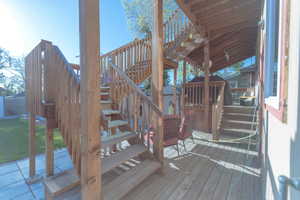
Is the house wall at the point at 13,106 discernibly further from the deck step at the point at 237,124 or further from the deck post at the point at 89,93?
the deck step at the point at 237,124

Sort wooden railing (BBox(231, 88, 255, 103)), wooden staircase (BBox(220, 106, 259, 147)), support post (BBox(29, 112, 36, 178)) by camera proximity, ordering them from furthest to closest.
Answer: wooden railing (BBox(231, 88, 255, 103)), wooden staircase (BBox(220, 106, 259, 147)), support post (BBox(29, 112, 36, 178))

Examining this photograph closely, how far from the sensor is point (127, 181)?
2.20m

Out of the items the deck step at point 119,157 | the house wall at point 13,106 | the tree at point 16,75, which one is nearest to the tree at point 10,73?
the tree at point 16,75

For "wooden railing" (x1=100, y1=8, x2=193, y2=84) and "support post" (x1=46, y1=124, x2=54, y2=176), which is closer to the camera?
"support post" (x1=46, y1=124, x2=54, y2=176)

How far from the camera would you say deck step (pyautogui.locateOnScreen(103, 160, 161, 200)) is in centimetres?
196

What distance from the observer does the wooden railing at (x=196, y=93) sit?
5.87 metres

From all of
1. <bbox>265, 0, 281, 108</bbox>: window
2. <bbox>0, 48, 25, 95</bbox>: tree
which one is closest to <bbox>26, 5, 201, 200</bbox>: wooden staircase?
<bbox>265, 0, 281, 108</bbox>: window

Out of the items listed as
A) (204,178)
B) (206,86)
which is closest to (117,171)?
(204,178)

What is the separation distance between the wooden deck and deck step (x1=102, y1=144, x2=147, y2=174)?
506 millimetres

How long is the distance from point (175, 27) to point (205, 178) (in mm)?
5217

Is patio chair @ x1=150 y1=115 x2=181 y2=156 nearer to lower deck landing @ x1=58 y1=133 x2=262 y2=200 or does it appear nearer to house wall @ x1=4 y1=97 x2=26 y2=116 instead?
lower deck landing @ x1=58 y1=133 x2=262 y2=200

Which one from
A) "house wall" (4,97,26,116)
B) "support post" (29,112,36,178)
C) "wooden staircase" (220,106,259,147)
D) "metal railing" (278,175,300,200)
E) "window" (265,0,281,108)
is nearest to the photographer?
"metal railing" (278,175,300,200)

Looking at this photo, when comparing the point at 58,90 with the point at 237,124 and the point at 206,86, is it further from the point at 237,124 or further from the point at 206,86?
the point at 237,124

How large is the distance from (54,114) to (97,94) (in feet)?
4.46
